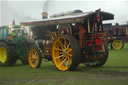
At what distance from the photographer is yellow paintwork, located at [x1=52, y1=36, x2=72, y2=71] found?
5812mm

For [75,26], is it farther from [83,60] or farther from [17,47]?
[17,47]

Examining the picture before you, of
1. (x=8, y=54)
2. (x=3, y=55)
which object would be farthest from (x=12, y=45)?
(x=3, y=55)

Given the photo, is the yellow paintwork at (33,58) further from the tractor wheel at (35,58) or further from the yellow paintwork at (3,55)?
the yellow paintwork at (3,55)

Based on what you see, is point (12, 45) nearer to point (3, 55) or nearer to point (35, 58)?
point (3, 55)

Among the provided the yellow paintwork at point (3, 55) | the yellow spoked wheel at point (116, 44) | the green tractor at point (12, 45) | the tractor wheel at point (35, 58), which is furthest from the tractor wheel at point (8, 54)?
the yellow spoked wheel at point (116, 44)

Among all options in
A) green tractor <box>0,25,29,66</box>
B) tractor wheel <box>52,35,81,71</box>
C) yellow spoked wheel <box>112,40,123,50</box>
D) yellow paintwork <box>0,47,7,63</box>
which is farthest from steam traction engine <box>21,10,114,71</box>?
yellow spoked wheel <box>112,40,123,50</box>

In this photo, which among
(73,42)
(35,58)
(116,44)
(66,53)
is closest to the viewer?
(73,42)

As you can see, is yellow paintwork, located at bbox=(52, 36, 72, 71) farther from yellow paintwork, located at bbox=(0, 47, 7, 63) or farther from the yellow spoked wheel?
the yellow spoked wheel

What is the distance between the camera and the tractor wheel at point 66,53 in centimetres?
549

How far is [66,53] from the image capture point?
5875mm

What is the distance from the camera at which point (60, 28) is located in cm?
640

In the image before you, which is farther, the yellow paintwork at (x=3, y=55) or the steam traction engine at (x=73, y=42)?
the yellow paintwork at (x=3, y=55)

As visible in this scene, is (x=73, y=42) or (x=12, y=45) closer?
(x=73, y=42)

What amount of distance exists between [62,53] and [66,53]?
19 centimetres
